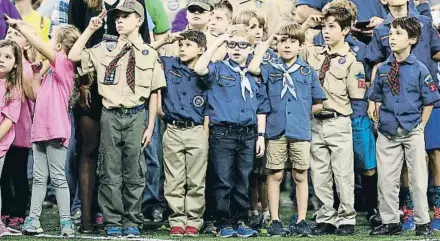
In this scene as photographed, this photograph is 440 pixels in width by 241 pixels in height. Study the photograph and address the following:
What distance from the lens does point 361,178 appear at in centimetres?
1027

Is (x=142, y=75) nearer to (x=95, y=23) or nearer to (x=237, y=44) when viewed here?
(x=95, y=23)

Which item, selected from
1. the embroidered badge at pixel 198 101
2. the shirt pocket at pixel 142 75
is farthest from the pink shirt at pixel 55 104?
the embroidered badge at pixel 198 101

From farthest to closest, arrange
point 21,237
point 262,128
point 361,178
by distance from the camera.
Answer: point 361,178
point 262,128
point 21,237

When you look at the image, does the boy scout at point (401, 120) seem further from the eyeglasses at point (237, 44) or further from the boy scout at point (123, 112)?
the boy scout at point (123, 112)

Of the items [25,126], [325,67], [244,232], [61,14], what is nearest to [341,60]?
[325,67]

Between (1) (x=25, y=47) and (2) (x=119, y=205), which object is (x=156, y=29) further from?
(2) (x=119, y=205)

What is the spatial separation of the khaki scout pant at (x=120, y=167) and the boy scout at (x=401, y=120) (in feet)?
6.22

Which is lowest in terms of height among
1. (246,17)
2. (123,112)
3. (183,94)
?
(123,112)

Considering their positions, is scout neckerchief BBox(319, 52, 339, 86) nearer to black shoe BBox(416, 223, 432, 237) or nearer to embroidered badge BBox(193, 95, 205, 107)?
embroidered badge BBox(193, 95, 205, 107)

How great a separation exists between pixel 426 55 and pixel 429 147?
0.78 metres

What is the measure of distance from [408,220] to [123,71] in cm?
268

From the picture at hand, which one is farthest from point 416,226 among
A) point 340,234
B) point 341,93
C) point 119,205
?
point 119,205

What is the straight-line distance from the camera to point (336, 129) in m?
9.17

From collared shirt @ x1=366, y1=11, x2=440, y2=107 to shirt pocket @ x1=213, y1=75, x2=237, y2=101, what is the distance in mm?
1290
